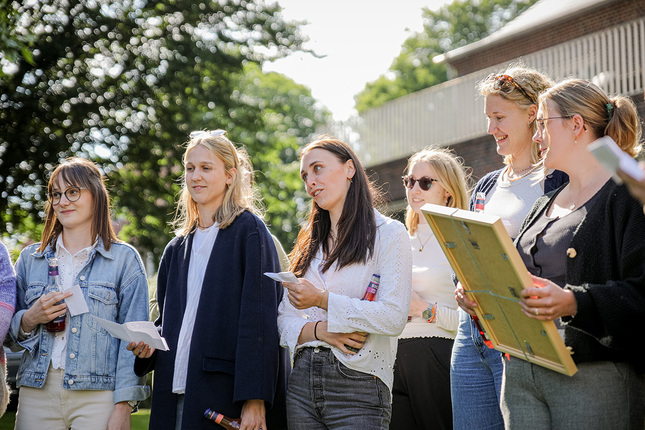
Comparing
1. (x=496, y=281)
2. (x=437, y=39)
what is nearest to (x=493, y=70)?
(x=496, y=281)

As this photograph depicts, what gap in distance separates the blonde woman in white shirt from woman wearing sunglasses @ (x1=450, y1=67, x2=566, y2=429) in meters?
0.41

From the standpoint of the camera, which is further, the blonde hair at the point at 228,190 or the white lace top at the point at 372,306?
the blonde hair at the point at 228,190

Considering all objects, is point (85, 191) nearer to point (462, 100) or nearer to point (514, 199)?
point (514, 199)

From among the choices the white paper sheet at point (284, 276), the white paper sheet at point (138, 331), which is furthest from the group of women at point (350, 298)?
the white paper sheet at point (138, 331)

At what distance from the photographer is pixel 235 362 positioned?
3980 millimetres

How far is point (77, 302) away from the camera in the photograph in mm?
4258

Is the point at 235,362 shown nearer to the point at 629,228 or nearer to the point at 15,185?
the point at 629,228

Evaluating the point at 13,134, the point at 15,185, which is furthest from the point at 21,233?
the point at 13,134

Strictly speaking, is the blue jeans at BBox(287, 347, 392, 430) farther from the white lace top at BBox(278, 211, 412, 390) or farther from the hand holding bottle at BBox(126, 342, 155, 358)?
the hand holding bottle at BBox(126, 342, 155, 358)

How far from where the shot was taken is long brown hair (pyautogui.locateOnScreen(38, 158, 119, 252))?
472 cm

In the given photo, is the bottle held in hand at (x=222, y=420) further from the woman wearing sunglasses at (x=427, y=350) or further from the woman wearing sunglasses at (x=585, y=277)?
the woman wearing sunglasses at (x=585, y=277)

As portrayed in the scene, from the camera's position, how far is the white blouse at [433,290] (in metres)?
4.65

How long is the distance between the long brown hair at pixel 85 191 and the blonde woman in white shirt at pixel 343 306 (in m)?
1.39

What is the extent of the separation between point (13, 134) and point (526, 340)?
1329 cm
